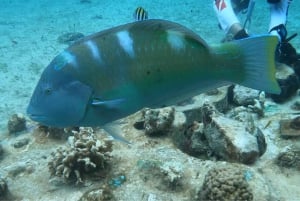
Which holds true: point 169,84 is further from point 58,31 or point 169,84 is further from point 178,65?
point 58,31

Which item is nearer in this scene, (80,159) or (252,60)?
(252,60)

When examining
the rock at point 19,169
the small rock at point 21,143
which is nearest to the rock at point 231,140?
the rock at point 19,169

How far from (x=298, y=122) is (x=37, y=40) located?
423 inches

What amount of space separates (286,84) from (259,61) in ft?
15.8

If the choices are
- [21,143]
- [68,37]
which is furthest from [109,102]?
[68,37]

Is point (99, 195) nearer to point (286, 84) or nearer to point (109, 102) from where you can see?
point (109, 102)

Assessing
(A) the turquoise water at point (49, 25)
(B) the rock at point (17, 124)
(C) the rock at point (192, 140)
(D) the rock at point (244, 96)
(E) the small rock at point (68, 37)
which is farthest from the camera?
(E) the small rock at point (68, 37)

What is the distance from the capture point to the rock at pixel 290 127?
16.2 feet

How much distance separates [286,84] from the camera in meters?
6.37

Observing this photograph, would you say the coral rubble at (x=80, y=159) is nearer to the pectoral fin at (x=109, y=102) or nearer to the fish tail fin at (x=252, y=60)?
the pectoral fin at (x=109, y=102)

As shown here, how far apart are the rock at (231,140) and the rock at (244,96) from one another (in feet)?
5.12

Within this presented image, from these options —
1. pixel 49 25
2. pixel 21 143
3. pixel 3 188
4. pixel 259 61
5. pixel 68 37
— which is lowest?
pixel 21 143

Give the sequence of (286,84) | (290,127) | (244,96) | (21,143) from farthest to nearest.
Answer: (286,84) < (244,96) < (21,143) < (290,127)

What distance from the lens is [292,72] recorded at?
21.5ft
